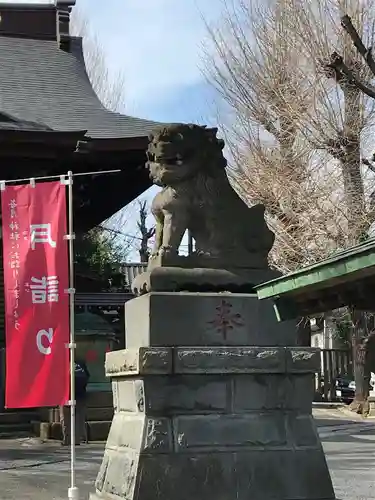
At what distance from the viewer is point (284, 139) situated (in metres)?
20.3

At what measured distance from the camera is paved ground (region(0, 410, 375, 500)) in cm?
830

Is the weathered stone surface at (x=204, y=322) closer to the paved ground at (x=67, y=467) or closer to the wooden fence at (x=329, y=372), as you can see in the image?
the paved ground at (x=67, y=467)

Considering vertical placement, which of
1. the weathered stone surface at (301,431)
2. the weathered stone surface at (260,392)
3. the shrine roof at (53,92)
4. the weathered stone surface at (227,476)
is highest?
the shrine roof at (53,92)

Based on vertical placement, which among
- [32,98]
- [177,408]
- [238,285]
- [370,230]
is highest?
[32,98]

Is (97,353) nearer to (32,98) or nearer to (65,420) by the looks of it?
(65,420)

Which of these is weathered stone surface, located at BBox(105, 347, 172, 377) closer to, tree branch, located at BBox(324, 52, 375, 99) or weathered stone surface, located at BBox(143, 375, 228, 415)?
weathered stone surface, located at BBox(143, 375, 228, 415)

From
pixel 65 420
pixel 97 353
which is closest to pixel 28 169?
pixel 97 353

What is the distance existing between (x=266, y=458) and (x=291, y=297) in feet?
5.30

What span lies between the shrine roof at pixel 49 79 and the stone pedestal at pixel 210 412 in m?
8.44

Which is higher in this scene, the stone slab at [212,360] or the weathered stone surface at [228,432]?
the stone slab at [212,360]

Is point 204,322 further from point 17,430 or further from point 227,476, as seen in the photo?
point 17,430

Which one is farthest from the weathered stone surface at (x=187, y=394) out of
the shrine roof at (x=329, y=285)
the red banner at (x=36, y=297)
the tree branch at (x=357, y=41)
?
the tree branch at (x=357, y=41)

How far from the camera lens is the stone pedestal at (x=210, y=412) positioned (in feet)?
20.0

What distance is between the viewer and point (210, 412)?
6320mm
